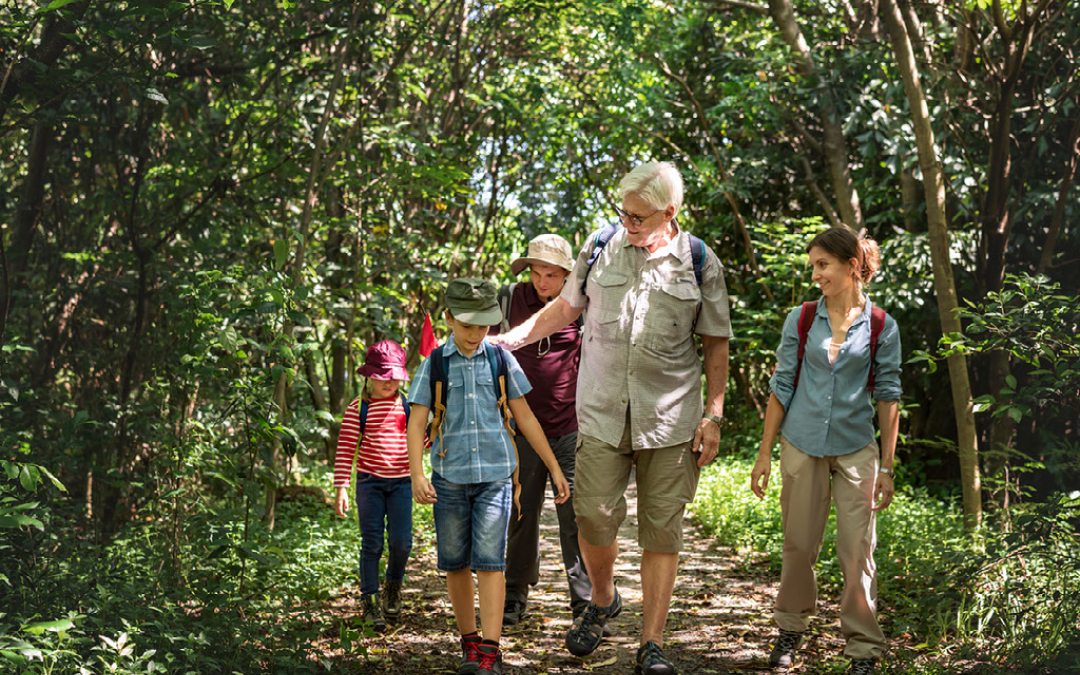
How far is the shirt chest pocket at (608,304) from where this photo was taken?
4.49 m

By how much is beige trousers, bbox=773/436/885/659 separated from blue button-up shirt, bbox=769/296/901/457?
84mm

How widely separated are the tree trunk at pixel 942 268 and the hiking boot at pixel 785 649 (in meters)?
2.07

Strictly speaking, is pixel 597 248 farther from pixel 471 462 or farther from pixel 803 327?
pixel 471 462

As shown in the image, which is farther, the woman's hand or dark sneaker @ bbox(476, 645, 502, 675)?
the woman's hand

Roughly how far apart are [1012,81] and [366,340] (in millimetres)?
7989

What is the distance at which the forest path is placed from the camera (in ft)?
15.6

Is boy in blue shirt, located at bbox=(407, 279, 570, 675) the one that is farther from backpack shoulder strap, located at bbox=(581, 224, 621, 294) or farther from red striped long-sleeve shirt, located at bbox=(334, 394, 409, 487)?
red striped long-sleeve shirt, located at bbox=(334, 394, 409, 487)

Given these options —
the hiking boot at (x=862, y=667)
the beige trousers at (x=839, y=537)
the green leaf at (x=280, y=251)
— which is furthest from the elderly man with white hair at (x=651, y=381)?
the green leaf at (x=280, y=251)

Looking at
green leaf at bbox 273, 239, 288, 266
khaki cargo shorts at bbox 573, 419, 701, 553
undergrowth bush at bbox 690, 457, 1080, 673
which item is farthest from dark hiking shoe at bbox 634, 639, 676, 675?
green leaf at bbox 273, 239, 288, 266

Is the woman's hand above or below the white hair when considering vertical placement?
below

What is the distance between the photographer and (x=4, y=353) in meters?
5.29

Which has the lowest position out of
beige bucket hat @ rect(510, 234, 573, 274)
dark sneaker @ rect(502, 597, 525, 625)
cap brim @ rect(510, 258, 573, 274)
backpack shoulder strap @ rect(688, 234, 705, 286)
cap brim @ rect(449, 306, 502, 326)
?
dark sneaker @ rect(502, 597, 525, 625)

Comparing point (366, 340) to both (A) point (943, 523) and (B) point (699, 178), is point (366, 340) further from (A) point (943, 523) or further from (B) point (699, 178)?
(A) point (943, 523)

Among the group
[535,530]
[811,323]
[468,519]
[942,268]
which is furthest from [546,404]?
[942,268]
